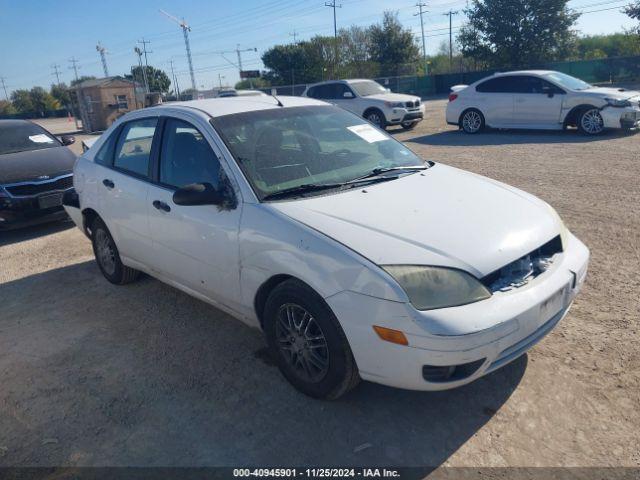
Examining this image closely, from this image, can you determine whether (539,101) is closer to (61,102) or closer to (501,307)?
(501,307)

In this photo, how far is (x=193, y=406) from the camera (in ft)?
10.3

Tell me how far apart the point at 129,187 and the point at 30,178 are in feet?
13.2

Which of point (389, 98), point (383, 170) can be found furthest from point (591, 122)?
point (383, 170)

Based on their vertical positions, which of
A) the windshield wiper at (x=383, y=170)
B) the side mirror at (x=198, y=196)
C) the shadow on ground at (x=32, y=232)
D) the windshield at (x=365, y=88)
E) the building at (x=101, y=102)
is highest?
the building at (x=101, y=102)

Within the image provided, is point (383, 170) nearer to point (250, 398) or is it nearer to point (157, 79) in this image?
point (250, 398)

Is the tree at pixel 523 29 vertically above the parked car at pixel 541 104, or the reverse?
the tree at pixel 523 29

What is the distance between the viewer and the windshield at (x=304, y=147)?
3486mm

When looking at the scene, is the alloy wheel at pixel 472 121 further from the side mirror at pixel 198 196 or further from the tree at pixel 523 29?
the tree at pixel 523 29

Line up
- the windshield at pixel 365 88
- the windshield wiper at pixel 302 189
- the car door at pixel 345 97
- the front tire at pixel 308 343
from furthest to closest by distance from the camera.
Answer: the windshield at pixel 365 88
the car door at pixel 345 97
the windshield wiper at pixel 302 189
the front tire at pixel 308 343

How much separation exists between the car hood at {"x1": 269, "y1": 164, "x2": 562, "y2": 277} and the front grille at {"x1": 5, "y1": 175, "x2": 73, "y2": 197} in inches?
222

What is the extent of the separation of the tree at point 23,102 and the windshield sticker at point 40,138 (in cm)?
7657

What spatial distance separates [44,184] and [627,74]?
39.3 metres

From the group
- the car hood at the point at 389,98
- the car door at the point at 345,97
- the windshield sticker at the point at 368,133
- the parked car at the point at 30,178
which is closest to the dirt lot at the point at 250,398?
the windshield sticker at the point at 368,133

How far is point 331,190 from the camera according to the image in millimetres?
3408
